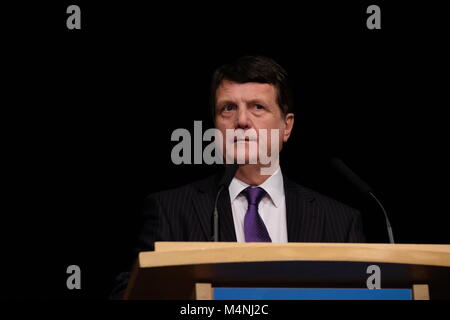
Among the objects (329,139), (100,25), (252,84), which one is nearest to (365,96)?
(329,139)

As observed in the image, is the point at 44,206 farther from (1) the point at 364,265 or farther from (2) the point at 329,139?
(1) the point at 364,265

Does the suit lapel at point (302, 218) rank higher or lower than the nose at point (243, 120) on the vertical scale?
lower

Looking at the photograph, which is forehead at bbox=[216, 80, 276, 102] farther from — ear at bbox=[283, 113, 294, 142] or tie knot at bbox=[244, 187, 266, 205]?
tie knot at bbox=[244, 187, 266, 205]

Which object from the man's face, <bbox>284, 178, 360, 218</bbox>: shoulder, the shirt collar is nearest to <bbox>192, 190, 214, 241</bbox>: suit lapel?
the shirt collar

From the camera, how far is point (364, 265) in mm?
1473

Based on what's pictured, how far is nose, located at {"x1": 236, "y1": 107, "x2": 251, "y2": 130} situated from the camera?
8.83 ft

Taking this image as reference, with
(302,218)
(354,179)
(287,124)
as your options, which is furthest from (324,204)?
(354,179)

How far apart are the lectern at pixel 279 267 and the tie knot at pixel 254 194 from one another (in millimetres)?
962

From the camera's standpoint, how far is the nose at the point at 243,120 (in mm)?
2691

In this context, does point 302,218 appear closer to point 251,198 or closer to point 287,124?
point 251,198

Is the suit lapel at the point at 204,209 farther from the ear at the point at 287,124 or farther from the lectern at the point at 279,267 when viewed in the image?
the lectern at the point at 279,267

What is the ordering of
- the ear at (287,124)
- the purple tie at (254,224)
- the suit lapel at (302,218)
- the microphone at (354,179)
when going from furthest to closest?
the ear at (287,124)
the suit lapel at (302,218)
the purple tie at (254,224)
the microphone at (354,179)

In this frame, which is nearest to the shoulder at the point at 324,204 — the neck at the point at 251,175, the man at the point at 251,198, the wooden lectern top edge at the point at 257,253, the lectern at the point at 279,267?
the man at the point at 251,198

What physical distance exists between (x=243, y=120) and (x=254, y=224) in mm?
447
